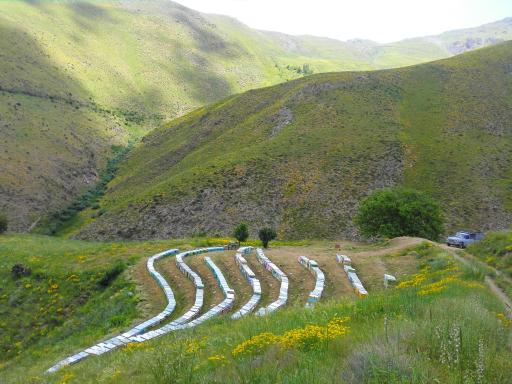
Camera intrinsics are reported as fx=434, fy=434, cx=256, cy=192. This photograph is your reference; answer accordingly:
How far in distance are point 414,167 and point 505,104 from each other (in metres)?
29.1

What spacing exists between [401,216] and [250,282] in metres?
23.0

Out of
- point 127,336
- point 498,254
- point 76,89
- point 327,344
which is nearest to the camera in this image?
point 327,344

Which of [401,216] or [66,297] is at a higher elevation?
[66,297]

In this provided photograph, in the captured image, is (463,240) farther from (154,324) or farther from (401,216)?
(154,324)

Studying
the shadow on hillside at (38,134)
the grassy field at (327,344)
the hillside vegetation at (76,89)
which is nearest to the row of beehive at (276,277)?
the grassy field at (327,344)

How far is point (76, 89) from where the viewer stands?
394 ft

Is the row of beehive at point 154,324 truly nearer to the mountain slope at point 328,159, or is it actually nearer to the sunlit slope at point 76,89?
the mountain slope at point 328,159

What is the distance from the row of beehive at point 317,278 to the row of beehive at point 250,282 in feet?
8.47

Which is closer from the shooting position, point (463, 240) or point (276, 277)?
point (276, 277)

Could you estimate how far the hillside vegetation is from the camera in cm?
7756

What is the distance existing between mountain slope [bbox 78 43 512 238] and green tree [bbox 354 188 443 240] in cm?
967

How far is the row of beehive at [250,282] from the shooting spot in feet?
59.6

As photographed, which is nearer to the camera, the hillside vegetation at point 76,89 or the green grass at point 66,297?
the green grass at point 66,297

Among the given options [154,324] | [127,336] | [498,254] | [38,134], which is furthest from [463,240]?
[38,134]
